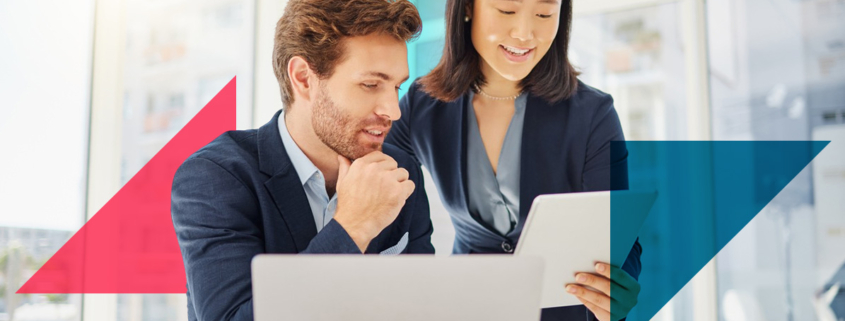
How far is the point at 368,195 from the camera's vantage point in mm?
1566

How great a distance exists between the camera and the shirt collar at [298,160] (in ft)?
5.72

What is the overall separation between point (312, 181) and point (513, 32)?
799mm

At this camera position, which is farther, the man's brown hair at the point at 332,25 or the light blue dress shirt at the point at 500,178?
the light blue dress shirt at the point at 500,178

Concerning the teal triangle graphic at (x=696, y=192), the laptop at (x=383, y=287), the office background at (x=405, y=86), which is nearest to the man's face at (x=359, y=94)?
the office background at (x=405, y=86)

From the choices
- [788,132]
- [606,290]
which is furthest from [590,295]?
[788,132]

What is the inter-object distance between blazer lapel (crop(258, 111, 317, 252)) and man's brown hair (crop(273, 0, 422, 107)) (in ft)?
0.72

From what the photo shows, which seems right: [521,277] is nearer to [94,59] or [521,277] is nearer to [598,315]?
[598,315]

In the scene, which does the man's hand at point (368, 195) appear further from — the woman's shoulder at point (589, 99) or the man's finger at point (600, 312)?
→ the woman's shoulder at point (589, 99)

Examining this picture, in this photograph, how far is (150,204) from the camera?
2723 millimetres

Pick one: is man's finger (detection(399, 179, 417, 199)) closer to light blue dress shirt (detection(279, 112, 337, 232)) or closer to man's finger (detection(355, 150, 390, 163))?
man's finger (detection(355, 150, 390, 163))

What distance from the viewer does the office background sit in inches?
96.5

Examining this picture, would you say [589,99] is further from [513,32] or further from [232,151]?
[232,151]

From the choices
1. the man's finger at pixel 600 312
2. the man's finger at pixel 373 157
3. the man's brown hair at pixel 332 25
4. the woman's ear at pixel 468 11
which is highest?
the woman's ear at pixel 468 11

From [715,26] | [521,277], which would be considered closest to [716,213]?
[715,26]
